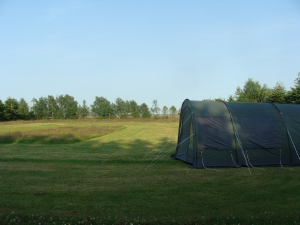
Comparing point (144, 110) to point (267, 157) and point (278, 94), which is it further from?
point (267, 157)

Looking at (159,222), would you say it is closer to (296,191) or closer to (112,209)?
(112,209)

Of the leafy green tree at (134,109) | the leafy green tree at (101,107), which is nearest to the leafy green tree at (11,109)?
the leafy green tree at (101,107)

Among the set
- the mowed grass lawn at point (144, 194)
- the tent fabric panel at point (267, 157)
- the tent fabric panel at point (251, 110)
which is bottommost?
the mowed grass lawn at point (144, 194)

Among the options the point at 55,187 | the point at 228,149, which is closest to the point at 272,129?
the point at 228,149

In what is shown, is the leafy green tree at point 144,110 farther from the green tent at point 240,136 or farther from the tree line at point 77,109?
the green tent at point 240,136

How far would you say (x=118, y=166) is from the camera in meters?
11.6

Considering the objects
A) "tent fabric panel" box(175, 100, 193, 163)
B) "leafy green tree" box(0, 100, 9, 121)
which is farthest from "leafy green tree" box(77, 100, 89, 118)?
"tent fabric panel" box(175, 100, 193, 163)

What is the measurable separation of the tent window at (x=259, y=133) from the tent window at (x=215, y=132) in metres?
0.61

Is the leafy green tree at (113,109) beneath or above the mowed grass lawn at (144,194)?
above

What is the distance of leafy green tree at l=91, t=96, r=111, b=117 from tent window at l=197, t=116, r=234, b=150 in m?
85.3

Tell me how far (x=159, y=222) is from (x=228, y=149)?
7.06m

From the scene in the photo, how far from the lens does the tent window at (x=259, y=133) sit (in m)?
11.7

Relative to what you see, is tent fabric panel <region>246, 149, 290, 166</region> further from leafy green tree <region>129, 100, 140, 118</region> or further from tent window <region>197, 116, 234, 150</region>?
leafy green tree <region>129, 100, 140, 118</region>

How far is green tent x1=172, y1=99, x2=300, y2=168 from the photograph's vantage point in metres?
11.4
